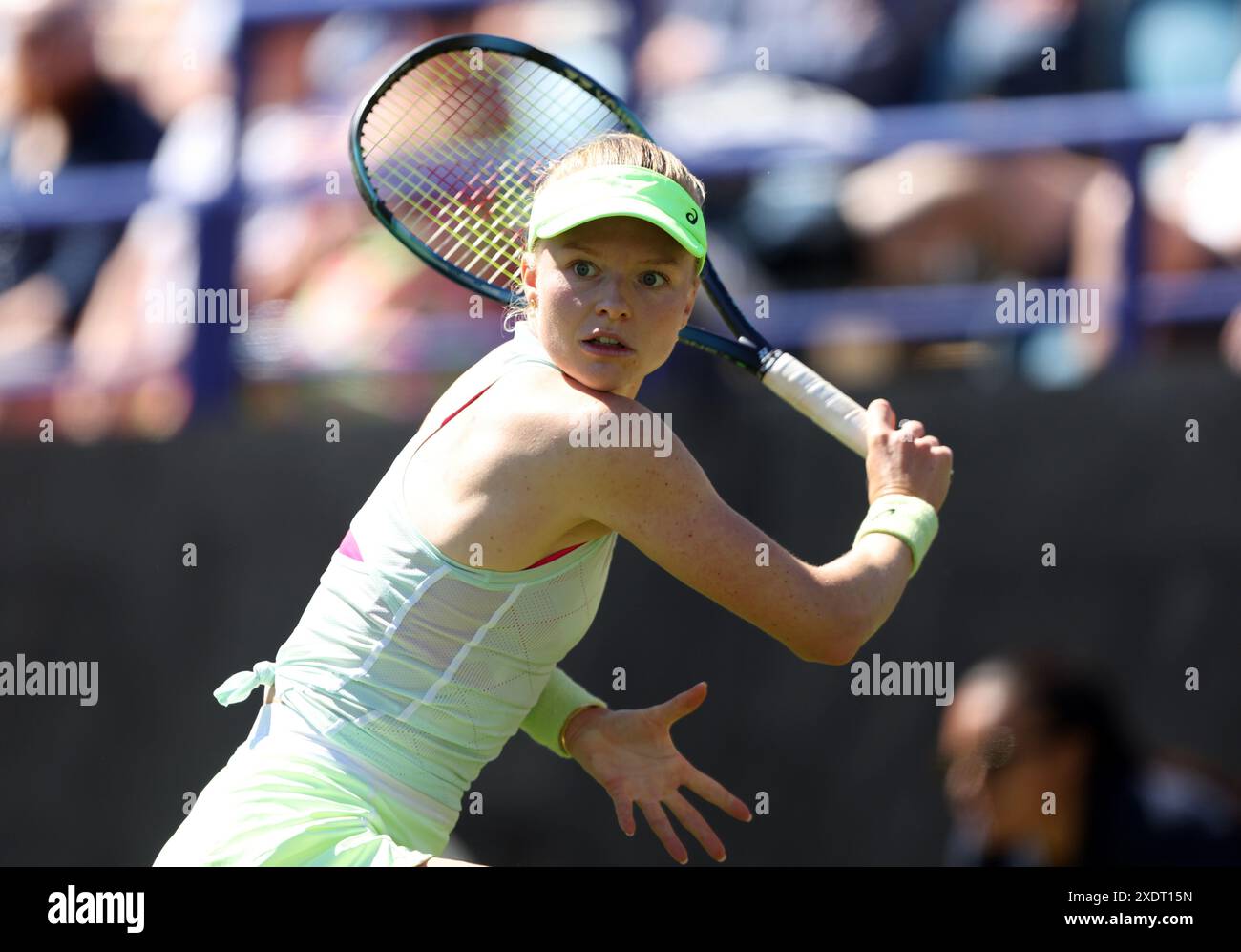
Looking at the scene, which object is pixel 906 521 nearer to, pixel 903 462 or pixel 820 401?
pixel 903 462

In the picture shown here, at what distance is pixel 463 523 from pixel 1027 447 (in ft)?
8.27

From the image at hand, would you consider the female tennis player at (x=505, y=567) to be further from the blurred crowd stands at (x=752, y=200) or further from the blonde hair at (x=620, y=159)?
the blurred crowd stands at (x=752, y=200)

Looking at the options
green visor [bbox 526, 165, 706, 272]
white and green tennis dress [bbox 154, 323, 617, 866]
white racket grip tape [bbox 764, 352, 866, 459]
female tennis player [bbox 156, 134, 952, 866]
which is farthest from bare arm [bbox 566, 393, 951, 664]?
white racket grip tape [bbox 764, 352, 866, 459]

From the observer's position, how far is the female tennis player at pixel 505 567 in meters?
2.37

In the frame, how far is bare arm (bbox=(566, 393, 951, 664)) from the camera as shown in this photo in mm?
2377

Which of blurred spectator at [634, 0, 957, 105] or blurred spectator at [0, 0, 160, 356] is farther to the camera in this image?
blurred spectator at [0, 0, 160, 356]

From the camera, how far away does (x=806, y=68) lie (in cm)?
508

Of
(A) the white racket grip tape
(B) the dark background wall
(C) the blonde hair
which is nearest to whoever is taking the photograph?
(C) the blonde hair

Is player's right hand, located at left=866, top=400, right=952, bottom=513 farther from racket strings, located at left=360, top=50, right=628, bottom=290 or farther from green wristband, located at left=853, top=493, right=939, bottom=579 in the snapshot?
racket strings, located at left=360, top=50, right=628, bottom=290

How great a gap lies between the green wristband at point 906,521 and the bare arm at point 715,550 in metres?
0.13

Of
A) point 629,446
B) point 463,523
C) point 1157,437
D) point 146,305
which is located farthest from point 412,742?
point 146,305

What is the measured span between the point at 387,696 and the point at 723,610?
229 cm

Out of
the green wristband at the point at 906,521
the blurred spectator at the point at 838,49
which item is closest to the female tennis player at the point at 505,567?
the green wristband at the point at 906,521

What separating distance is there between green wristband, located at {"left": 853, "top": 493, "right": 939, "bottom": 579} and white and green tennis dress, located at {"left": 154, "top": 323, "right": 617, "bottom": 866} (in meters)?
0.41
